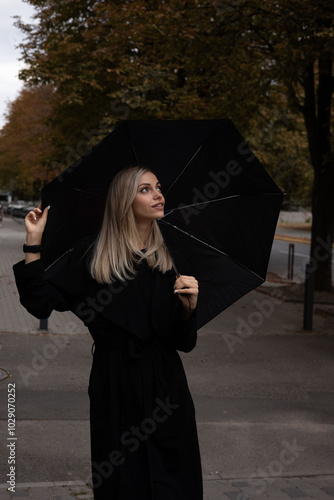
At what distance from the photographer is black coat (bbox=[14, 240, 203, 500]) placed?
276cm

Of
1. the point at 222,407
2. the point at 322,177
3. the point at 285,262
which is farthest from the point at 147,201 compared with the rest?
the point at 285,262

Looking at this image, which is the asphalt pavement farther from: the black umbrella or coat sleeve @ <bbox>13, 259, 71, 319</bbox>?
coat sleeve @ <bbox>13, 259, 71, 319</bbox>

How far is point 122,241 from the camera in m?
2.85

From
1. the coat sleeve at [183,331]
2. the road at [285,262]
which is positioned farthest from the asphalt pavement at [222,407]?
the road at [285,262]

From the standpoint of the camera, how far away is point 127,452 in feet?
9.11

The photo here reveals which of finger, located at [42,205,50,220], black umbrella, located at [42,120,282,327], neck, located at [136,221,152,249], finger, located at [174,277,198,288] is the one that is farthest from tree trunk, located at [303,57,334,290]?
finger, located at [174,277,198,288]

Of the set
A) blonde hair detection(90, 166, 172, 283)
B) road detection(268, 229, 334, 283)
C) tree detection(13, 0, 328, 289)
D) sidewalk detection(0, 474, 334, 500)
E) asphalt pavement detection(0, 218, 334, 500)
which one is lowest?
road detection(268, 229, 334, 283)

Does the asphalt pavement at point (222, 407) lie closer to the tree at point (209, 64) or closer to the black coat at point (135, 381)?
Result: the black coat at point (135, 381)

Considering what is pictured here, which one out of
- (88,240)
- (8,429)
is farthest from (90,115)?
(88,240)

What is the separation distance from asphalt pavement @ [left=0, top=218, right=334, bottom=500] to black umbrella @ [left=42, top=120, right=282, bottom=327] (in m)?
1.75

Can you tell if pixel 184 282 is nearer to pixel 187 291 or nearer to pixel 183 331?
pixel 187 291

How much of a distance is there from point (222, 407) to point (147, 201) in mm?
4034

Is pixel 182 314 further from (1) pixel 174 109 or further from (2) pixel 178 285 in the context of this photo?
(1) pixel 174 109

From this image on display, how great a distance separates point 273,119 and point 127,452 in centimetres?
1804
